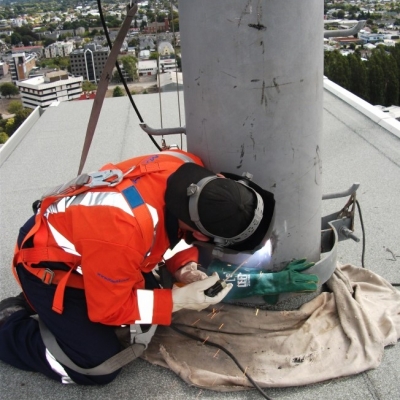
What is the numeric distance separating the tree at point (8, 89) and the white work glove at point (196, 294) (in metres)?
56.1

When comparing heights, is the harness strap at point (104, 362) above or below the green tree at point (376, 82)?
above

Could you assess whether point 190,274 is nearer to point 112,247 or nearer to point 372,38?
point 112,247

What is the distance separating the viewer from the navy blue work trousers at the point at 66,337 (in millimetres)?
1986

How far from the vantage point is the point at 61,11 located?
107812 mm

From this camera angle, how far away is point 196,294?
6.35 ft

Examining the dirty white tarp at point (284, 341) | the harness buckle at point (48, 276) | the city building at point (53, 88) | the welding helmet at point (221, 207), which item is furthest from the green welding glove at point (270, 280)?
the city building at point (53, 88)

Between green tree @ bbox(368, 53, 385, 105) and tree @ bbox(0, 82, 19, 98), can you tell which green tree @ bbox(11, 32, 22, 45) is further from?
green tree @ bbox(368, 53, 385, 105)

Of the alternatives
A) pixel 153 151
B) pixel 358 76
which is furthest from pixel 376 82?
pixel 153 151

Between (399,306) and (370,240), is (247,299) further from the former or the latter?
(370,240)

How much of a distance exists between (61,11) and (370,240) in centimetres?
11698

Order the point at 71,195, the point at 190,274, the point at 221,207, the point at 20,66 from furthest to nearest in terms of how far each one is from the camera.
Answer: the point at 20,66, the point at 190,274, the point at 71,195, the point at 221,207

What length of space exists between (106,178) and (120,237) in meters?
0.26

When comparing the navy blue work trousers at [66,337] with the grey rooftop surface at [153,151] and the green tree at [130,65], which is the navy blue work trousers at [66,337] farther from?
the green tree at [130,65]

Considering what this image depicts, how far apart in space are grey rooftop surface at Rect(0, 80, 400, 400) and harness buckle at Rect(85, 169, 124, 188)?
0.83 metres
